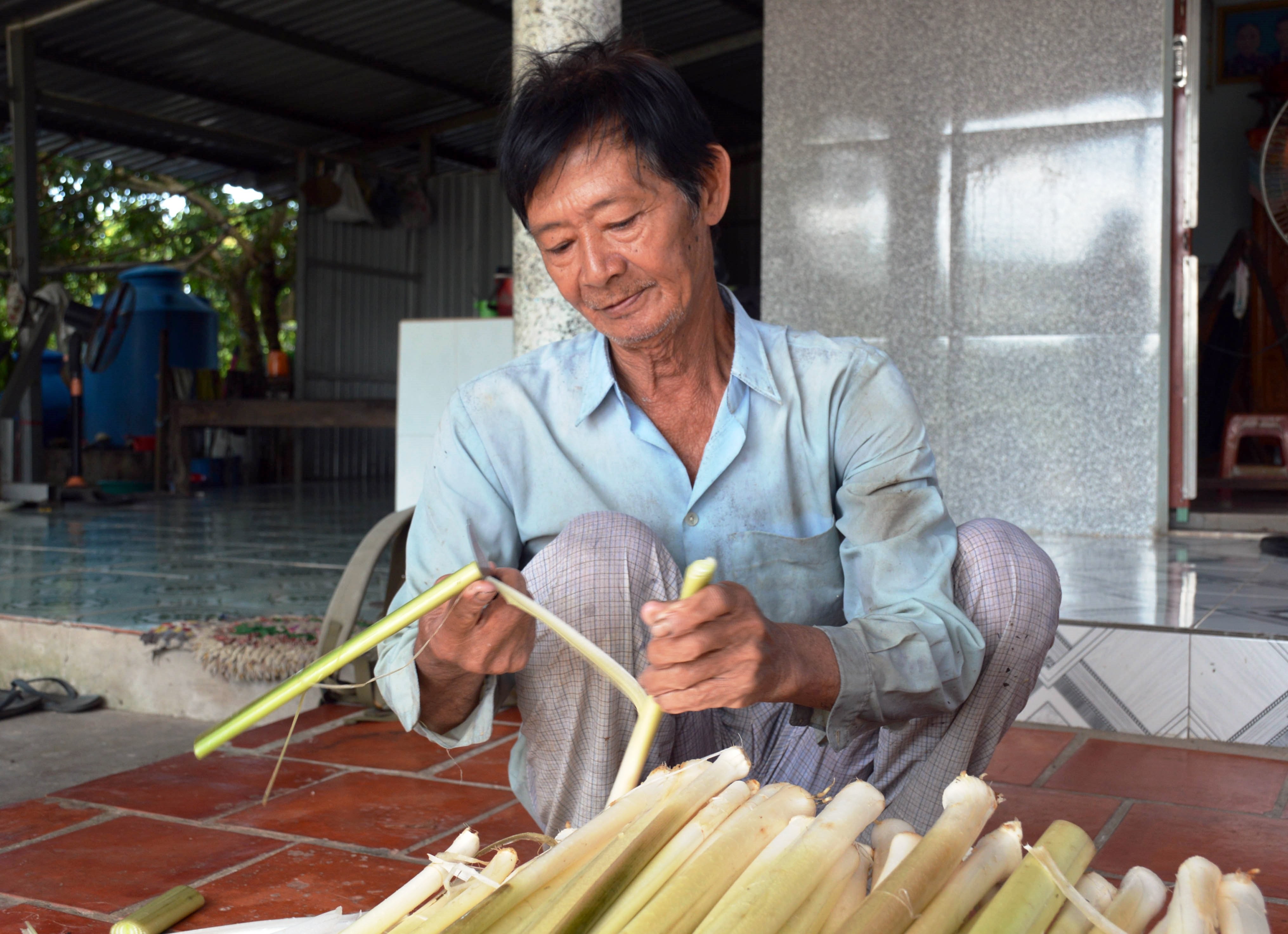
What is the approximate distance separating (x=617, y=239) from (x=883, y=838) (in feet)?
2.57

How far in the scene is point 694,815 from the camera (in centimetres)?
107

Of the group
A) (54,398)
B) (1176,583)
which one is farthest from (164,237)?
(1176,583)

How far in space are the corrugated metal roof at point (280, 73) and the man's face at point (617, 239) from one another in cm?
730

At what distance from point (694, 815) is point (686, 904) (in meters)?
0.15

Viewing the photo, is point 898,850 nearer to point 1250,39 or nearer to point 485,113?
point 1250,39

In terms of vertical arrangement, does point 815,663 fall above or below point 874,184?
below

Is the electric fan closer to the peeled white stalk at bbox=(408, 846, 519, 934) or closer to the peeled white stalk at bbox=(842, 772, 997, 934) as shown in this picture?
the peeled white stalk at bbox=(842, 772, 997, 934)

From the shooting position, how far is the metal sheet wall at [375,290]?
1199cm

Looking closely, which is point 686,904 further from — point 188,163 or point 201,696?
point 188,163

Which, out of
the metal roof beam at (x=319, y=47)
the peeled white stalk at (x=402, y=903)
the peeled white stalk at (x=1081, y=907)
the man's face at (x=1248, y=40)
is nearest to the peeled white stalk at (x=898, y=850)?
the peeled white stalk at (x=1081, y=907)

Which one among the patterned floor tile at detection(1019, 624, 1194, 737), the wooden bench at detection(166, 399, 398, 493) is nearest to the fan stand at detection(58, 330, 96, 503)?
the wooden bench at detection(166, 399, 398, 493)

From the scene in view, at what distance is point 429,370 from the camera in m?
4.78

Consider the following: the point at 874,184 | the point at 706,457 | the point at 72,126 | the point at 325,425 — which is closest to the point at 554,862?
the point at 706,457

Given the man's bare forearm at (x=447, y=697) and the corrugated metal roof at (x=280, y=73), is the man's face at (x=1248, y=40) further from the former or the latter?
the man's bare forearm at (x=447, y=697)
